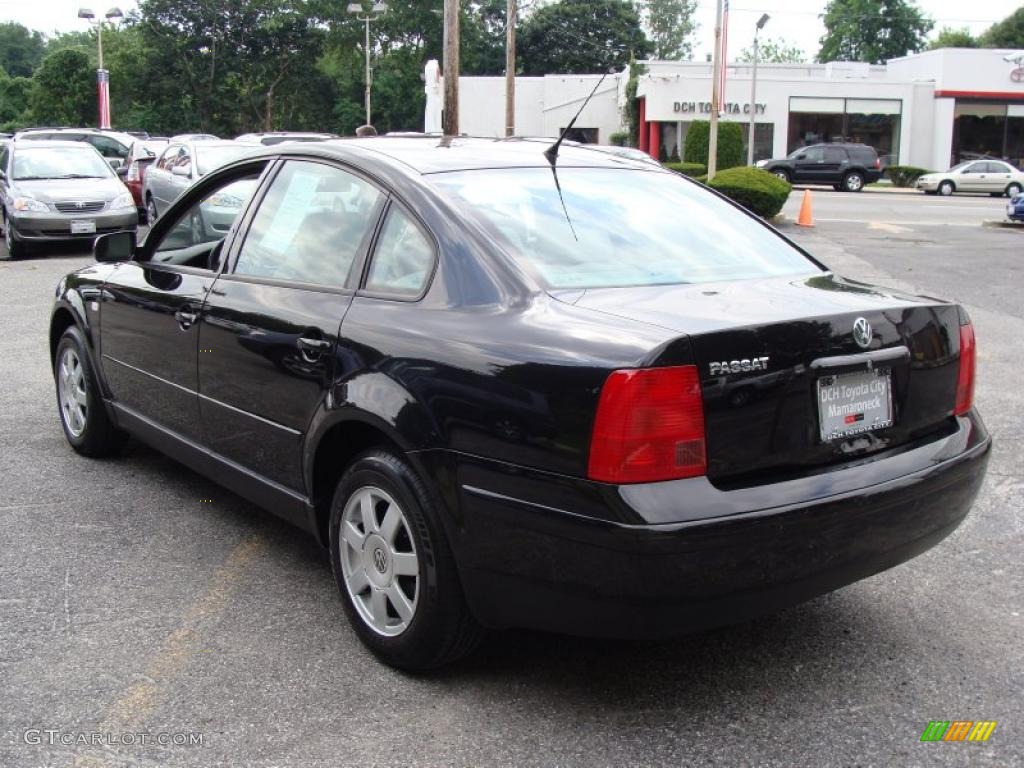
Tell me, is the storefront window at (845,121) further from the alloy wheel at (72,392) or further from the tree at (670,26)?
the tree at (670,26)

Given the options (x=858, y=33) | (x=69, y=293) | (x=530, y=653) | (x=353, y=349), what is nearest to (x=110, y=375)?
(x=69, y=293)

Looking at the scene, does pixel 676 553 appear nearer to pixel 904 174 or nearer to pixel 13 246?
pixel 13 246

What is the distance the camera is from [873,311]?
3.13m

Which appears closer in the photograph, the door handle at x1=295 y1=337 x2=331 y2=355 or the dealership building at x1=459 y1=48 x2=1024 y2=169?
the door handle at x1=295 y1=337 x2=331 y2=355

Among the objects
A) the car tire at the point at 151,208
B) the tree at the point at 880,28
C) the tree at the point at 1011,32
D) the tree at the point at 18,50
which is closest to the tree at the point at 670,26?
the tree at the point at 880,28

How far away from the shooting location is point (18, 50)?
123812 mm

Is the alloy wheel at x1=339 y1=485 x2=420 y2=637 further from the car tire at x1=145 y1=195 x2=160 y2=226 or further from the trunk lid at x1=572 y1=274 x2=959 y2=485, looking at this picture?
the car tire at x1=145 y1=195 x2=160 y2=226

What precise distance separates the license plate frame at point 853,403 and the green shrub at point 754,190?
1718cm

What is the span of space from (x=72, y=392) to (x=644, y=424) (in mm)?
4017

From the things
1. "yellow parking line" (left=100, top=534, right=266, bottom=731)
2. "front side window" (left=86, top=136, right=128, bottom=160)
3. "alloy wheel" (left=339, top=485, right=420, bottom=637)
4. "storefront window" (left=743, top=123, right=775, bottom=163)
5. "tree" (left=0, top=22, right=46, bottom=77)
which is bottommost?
"yellow parking line" (left=100, top=534, right=266, bottom=731)

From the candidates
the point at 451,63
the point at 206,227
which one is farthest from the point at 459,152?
the point at 451,63

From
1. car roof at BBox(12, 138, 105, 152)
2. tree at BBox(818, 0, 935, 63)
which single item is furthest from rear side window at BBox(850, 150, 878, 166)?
tree at BBox(818, 0, 935, 63)

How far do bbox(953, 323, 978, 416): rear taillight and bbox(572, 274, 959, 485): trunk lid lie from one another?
55 mm

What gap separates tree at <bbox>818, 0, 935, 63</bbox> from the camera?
90312 millimetres
